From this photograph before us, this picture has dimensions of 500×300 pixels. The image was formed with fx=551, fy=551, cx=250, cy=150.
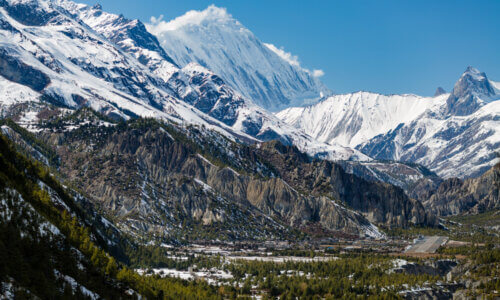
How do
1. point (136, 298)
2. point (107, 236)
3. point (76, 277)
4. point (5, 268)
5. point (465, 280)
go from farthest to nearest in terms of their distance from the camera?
point (107, 236), point (465, 280), point (136, 298), point (76, 277), point (5, 268)

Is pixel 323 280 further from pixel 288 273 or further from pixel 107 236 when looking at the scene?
pixel 107 236

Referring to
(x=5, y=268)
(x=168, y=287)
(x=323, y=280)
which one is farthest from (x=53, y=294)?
(x=323, y=280)

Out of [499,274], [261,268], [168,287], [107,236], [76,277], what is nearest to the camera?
[76,277]

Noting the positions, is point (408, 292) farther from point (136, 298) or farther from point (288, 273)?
point (136, 298)

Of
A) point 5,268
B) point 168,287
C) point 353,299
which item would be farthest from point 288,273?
point 5,268

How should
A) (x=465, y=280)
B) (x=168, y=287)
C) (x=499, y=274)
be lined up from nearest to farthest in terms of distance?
1. (x=168, y=287)
2. (x=499, y=274)
3. (x=465, y=280)

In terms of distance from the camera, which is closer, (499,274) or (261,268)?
(499,274)

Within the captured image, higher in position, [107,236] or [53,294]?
[107,236]

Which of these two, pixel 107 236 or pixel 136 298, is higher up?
pixel 107 236

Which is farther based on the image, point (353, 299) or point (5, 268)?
point (353, 299)
